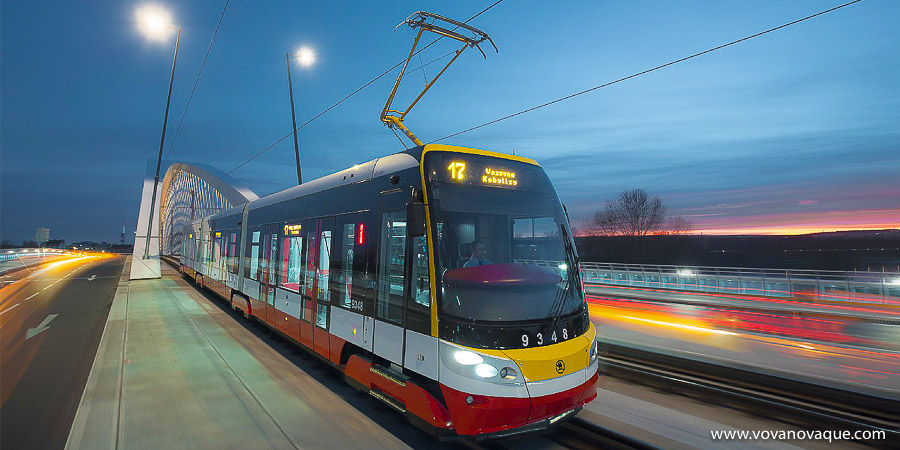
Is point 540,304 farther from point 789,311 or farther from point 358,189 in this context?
point 789,311

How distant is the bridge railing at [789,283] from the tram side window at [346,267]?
59.7 ft

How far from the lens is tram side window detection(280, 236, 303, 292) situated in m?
7.61

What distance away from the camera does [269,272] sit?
9242 millimetres

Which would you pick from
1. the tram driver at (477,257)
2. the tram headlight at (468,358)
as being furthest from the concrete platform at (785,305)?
the tram headlight at (468,358)

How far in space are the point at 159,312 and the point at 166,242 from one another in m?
79.4

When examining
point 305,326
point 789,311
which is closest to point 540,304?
point 305,326

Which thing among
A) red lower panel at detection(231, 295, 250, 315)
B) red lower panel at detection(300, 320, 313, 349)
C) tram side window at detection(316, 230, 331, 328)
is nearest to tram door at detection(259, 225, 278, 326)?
red lower panel at detection(231, 295, 250, 315)

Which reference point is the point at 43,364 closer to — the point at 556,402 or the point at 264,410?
the point at 264,410

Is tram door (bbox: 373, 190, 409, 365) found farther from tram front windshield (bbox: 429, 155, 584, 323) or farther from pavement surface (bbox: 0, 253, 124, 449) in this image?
pavement surface (bbox: 0, 253, 124, 449)

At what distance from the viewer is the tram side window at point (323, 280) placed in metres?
6.50

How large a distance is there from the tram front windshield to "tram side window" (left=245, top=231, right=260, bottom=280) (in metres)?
7.39

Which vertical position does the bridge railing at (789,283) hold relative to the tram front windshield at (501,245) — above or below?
below

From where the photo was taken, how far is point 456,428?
3986 millimetres

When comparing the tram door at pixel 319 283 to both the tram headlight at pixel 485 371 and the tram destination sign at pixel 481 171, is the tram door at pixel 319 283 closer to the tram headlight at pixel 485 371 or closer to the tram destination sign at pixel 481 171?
the tram destination sign at pixel 481 171
